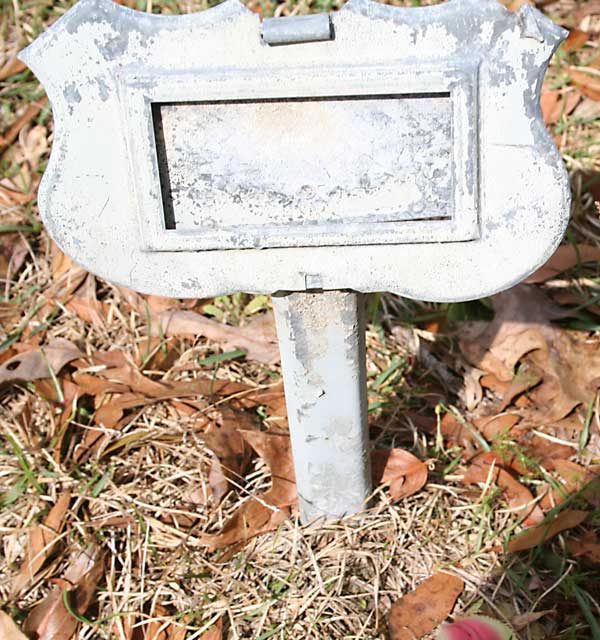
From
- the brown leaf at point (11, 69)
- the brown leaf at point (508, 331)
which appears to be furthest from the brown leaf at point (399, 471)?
the brown leaf at point (11, 69)

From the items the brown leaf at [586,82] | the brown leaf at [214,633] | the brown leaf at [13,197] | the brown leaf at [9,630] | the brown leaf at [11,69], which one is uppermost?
the brown leaf at [11,69]

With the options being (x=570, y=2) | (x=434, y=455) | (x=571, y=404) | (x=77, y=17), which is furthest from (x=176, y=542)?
(x=570, y=2)

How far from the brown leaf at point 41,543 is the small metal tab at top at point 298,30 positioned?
126 centimetres

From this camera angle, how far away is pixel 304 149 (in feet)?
4.26

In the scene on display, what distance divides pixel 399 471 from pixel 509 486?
0.87ft

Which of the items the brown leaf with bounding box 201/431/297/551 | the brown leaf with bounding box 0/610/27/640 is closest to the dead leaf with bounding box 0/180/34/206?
the brown leaf with bounding box 201/431/297/551

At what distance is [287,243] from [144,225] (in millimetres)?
238

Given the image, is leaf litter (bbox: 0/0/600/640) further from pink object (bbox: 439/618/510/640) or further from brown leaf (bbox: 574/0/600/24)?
pink object (bbox: 439/618/510/640)

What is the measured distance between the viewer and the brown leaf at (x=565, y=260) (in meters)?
2.34

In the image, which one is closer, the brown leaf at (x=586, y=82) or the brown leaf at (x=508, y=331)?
the brown leaf at (x=508, y=331)

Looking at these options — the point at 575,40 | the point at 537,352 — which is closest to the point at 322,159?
the point at 537,352

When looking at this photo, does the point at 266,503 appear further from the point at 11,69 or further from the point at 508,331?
the point at 11,69

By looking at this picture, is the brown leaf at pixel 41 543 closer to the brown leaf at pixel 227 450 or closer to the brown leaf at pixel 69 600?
the brown leaf at pixel 69 600

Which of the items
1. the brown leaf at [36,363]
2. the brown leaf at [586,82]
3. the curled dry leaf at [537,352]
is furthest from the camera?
the brown leaf at [586,82]
